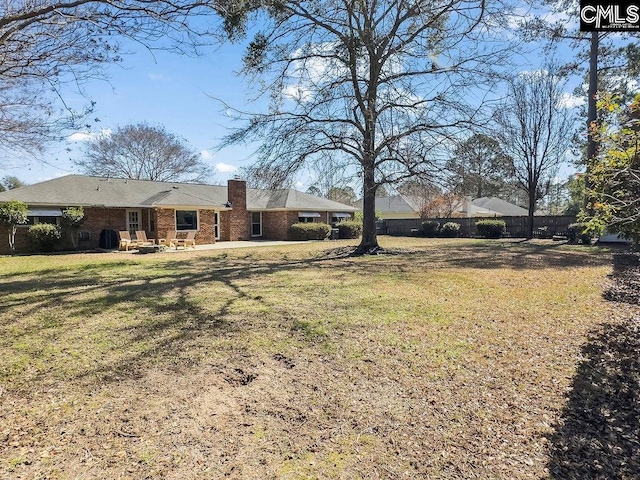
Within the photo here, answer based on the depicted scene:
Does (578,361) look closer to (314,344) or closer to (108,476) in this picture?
(314,344)

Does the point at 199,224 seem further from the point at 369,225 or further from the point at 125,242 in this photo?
the point at 369,225

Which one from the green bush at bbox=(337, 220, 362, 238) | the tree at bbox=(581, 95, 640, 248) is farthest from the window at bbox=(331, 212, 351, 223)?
the tree at bbox=(581, 95, 640, 248)

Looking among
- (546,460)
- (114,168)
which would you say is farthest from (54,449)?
(114,168)

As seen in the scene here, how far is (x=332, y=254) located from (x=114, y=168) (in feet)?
93.3

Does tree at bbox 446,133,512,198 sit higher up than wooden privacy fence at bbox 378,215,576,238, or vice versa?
tree at bbox 446,133,512,198

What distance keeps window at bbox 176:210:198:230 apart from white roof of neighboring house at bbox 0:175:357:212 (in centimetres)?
85

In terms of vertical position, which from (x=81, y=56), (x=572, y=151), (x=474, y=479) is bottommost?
(x=474, y=479)

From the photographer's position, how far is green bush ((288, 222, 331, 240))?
24.8 meters

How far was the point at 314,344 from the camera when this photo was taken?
479 centimetres

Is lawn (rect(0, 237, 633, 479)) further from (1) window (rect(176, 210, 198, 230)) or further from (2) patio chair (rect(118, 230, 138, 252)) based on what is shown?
(1) window (rect(176, 210, 198, 230))

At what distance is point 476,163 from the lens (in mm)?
13031

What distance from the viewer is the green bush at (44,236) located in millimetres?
16094

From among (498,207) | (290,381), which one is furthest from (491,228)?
(290,381)

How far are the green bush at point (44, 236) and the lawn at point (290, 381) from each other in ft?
33.8
